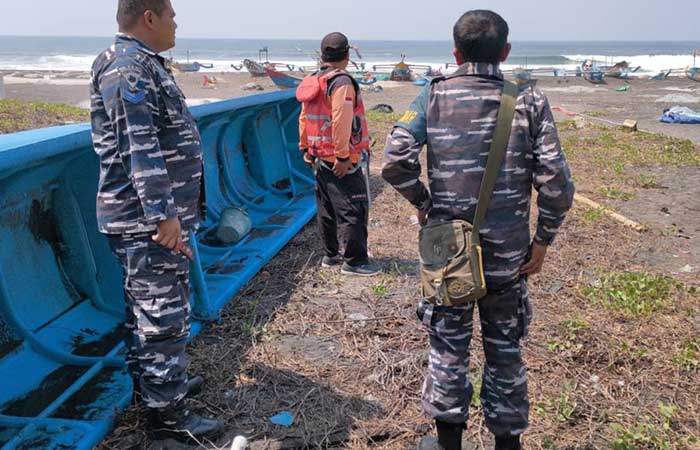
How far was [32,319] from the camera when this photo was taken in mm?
3383

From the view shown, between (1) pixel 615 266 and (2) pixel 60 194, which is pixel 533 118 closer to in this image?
(2) pixel 60 194

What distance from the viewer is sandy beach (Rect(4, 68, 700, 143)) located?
18.4 meters

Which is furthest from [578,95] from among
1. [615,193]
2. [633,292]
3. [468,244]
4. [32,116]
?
[468,244]

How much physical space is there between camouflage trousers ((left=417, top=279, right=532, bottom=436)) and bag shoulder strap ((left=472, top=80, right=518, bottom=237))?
0.35 m

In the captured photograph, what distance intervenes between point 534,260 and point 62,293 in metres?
2.63

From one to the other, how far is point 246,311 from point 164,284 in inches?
61.7

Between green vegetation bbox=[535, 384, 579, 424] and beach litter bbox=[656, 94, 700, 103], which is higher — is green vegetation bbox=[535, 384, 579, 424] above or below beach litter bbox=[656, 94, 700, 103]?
above

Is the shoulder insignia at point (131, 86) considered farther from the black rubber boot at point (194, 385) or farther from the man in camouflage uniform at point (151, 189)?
the black rubber boot at point (194, 385)

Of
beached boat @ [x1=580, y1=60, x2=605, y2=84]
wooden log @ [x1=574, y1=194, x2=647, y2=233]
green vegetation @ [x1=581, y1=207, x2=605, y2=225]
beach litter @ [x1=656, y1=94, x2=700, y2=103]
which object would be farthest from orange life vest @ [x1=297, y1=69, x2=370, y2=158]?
beached boat @ [x1=580, y1=60, x2=605, y2=84]

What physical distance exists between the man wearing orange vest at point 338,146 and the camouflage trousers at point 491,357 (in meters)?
2.15

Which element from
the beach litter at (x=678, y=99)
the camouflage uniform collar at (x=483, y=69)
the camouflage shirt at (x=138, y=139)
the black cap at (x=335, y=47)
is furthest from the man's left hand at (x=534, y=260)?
the beach litter at (x=678, y=99)

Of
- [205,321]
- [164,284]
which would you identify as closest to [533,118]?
[164,284]

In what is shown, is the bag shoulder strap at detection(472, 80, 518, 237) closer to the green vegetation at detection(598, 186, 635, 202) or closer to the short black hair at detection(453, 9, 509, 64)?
the short black hair at detection(453, 9, 509, 64)

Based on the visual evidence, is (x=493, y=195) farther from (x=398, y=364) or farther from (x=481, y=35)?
(x=398, y=364)
